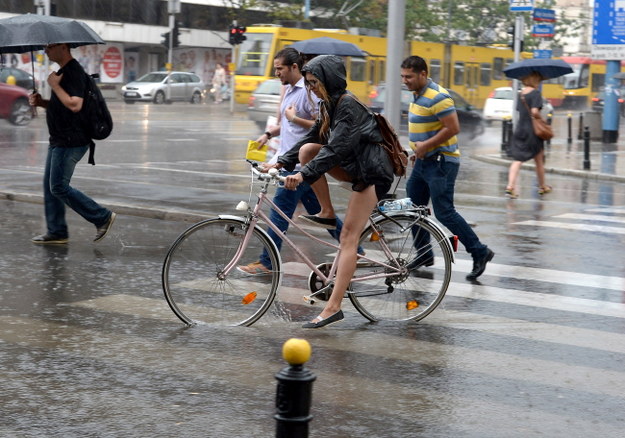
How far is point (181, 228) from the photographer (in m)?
11.3

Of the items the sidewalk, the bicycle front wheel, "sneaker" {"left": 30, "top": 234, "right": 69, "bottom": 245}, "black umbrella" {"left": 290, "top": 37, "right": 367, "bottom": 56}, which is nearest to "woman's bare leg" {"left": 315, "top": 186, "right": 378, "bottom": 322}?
the bicycle front wheel

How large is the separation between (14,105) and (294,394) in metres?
26.5

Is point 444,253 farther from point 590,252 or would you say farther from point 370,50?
point 370,50

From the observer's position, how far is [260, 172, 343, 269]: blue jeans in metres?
7.75

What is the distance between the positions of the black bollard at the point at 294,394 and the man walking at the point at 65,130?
22.0ft

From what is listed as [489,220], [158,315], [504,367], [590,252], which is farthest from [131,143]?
[504,367]

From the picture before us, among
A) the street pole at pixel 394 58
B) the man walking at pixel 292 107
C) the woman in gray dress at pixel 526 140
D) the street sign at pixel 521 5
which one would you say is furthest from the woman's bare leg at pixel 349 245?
the street sign at pixel 521 5

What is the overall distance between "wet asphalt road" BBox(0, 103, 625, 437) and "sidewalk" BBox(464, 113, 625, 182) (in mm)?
9040

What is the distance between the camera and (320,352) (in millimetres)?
6250

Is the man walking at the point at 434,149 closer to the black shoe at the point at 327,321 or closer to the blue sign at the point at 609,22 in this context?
the black shoe at the point at 327,321

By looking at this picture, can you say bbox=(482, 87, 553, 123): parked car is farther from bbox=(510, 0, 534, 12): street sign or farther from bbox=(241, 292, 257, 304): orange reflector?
bbox=(241, 292, 257, 304): orange reflector

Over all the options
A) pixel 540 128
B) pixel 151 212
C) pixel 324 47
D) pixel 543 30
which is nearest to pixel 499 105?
pixel 543 30

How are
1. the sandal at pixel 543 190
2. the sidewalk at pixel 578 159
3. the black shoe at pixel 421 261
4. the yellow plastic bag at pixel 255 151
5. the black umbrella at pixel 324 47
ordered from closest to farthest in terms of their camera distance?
the black shoe at pixel 421 261
the yellow plastic bag at pixel 255 151
the black umbrella at pixel 324 47
the sandal at pixel 543 190
the sidewalk at pixel 578 159

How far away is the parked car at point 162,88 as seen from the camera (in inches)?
1970
